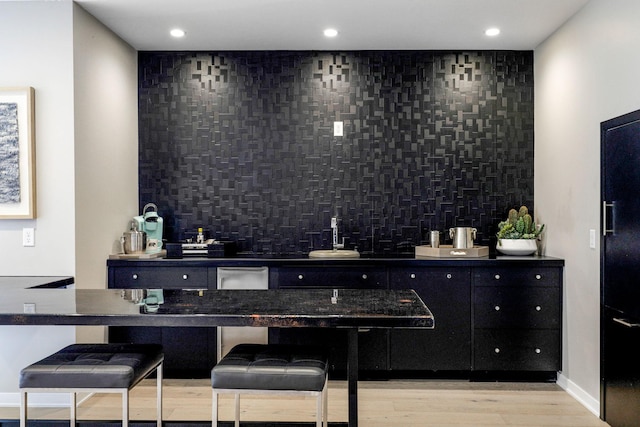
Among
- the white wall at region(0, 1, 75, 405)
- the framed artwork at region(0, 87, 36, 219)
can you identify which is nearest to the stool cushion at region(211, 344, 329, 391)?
the white wall at region(0, 1, 75, 405)

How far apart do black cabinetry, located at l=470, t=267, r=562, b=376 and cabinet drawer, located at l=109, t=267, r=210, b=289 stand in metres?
2.06

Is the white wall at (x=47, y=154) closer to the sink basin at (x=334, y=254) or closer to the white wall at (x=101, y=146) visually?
the white wall at (x=101, y=146)

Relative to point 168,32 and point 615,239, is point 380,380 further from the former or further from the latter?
point 168,32

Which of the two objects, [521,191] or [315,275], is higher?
[521,191]

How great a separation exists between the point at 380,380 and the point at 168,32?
3.08 meters

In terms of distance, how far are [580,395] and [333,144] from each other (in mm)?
2603

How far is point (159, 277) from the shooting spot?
4.00 meters

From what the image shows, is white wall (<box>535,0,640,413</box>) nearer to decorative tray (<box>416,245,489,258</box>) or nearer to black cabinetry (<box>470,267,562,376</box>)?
black cabinetry (<box>470,267,562,376</box>)

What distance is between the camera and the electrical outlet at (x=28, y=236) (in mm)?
3453

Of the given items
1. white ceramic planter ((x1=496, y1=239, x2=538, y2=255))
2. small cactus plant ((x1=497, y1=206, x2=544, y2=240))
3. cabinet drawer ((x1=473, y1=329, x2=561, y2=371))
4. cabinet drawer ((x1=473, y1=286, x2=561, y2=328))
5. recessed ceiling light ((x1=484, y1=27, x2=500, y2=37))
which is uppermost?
recessed ceiling light ((x1=484, y1=27, x2=500, y2=37))

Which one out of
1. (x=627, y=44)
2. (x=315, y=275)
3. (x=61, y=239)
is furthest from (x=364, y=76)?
(x=61, y=239)

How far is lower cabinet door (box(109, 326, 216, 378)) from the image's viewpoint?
3998 mm

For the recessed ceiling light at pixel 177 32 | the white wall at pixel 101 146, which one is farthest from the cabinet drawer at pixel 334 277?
the recessed ceiling light at pixel 177 32

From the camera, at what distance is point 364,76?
452 centimetres
